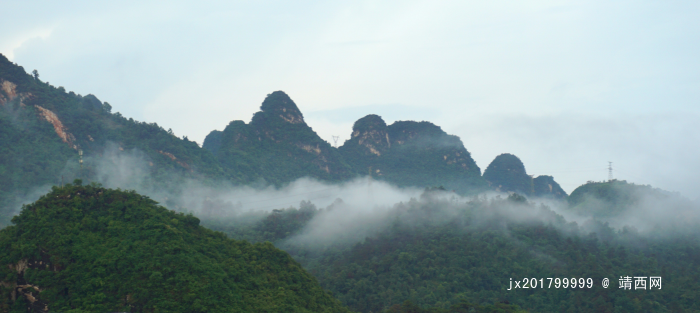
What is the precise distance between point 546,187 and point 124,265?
81.8 m

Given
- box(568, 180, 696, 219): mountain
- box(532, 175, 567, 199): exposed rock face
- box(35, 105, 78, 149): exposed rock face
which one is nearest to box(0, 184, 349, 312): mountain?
box(35, 105, 78, 149): exposed rock face

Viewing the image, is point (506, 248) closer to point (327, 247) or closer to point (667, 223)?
point (327, 247)

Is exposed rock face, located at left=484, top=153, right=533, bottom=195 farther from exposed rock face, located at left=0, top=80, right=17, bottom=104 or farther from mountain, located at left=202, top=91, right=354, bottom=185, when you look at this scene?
exposed rock face, located at left=0, top=80, right=17, bottom=104

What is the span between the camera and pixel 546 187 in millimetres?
93750

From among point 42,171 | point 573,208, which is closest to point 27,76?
point 42,171

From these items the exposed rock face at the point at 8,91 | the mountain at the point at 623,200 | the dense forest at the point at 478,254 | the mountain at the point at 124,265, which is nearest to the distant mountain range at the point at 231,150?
the exposed rock face at the point at 8,91

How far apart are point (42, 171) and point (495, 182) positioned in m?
65.2

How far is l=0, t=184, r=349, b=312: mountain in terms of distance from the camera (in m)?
20.8

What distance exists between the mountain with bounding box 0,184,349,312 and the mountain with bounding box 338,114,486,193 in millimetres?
58710

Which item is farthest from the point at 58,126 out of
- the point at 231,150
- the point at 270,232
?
the point at 231,150

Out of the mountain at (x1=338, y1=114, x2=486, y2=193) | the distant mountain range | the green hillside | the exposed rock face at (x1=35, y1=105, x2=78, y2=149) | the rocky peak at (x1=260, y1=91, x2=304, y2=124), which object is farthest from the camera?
the mountain at (x1=338, y1=114, x2=486, y2=193)

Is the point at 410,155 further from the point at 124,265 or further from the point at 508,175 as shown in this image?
the point at 124,265

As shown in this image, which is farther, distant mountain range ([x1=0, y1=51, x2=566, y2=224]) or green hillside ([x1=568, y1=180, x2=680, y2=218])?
green hillside ([x1=568, y1=180, x2=680, y2=218])

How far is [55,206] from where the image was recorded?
938 inches
